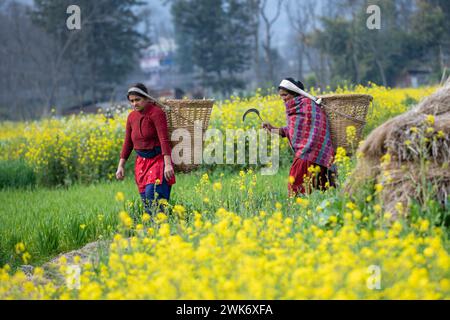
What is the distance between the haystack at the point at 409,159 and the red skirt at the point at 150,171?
6.53ft

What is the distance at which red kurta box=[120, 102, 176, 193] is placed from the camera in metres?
5.90

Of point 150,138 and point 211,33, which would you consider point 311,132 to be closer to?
point 150,138

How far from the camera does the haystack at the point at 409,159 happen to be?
4.43 meters

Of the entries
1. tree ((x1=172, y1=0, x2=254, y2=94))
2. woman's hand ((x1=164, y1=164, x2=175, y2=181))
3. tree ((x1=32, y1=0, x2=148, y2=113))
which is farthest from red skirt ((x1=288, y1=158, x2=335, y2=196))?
tree ((x1=172, y1=0, x2=254, y2=94))

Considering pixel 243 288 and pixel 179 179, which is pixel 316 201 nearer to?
pixel 243 288

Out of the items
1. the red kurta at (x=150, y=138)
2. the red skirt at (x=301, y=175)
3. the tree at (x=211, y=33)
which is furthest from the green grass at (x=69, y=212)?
the tree at (x=211, y=33)

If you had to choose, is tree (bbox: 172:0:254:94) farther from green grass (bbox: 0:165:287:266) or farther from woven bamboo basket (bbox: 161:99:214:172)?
woven bamboo basket (bbox: 161:99:214:172)

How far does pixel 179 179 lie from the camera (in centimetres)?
938

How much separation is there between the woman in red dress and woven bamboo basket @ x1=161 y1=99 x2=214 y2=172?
3.9 inches

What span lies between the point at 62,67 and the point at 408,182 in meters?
38.1

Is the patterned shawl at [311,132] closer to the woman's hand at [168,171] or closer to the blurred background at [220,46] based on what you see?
the woman's hand at [168,171]

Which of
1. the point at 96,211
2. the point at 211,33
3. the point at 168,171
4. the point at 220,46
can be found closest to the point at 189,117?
the point at 168,171

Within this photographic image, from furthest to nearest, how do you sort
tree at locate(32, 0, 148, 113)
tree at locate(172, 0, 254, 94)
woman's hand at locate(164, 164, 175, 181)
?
tree at locate(172, 0, 254, 94), tree at locate(32, 0, 148, 113), woman's hand at locate(164, 164, 175, 181)

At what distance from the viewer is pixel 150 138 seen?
6055 millimetres
